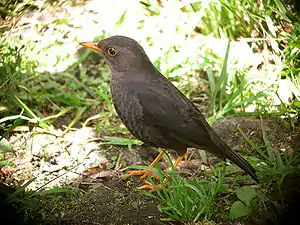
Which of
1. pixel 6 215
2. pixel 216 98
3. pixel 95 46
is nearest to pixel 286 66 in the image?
pixel 216 98

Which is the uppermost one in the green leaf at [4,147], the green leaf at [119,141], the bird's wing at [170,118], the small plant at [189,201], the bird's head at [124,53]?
the bird's head at [124,53]

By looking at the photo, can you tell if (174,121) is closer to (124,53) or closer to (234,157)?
(234,157)

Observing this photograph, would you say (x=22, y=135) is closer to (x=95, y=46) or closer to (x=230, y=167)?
(x=95, y=46)

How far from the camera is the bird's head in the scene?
419 cm

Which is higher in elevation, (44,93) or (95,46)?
(95,46)

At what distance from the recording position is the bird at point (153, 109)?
4.01 m

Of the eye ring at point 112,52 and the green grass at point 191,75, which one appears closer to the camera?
the eye ring at point 112,52

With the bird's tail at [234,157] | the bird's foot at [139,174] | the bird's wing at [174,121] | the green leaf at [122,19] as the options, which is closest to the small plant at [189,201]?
the bird's tail at [234,157]

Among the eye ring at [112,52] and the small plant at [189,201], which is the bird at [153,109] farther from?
the small plant at [189,201]

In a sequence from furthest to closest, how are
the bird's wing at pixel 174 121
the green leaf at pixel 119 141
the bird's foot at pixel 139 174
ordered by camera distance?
the green leaf at pixel 119 141, the bird's foot at pixel 139 174, the bird's wing at pixel 174 121

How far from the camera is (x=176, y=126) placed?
4.02 metres

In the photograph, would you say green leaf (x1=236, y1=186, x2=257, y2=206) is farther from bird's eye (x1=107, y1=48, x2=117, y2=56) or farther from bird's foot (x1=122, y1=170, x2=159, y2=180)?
bird's eye (x1=107, y1=48, x2=117, y2=56)

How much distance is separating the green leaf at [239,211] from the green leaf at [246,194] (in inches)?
1.8

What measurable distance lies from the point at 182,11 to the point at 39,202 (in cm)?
393
